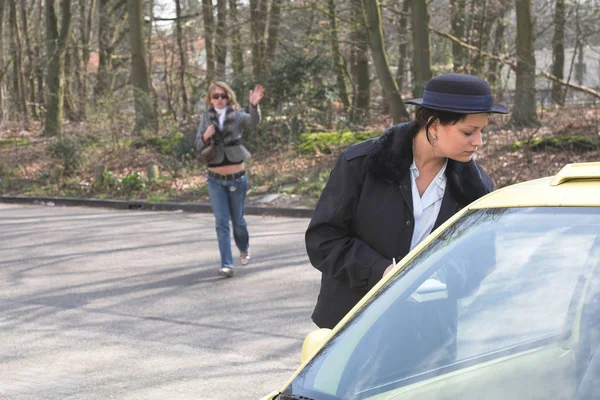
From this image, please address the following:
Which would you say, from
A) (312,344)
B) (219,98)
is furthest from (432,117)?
(219,98)

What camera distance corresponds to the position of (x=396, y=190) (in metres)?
→ 4.09

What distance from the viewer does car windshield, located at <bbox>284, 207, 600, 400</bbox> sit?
2725 mm

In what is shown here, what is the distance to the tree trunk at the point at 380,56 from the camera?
21578 millimetres

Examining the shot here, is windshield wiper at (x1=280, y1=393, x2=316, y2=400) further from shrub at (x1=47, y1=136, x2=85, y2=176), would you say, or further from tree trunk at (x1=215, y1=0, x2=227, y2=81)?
tree trunk at (x1=215, y1=0, x2=227, y2=81)

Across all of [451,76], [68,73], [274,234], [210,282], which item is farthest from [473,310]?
[68,73]

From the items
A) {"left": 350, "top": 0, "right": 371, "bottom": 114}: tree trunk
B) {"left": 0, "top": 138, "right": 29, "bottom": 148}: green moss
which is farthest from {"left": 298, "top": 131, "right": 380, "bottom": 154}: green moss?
{"left": 0, "top": 138, "right": 29, "bottom": 148}: green moss

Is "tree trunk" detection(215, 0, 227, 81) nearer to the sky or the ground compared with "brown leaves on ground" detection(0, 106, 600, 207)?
nearer to the sky

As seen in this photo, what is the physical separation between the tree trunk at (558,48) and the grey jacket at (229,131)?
11799 mm

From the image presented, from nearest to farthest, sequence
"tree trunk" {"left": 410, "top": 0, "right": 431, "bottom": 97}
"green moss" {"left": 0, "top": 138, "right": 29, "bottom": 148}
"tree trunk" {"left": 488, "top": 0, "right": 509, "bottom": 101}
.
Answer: "tree trunk" {"left": 488, "top": 0, "right": 509, "bottom": 101} → "tree trunk" {"left": 410, "top": 0, "right": 431, "bottom": 97} → "green moss" {"left": 0, "top": 138, "right": 29, "bottom": 148}

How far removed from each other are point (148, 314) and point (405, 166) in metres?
5.36

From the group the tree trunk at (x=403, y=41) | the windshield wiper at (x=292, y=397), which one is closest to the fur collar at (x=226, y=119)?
the windshield wiper at (x=292, y=397)

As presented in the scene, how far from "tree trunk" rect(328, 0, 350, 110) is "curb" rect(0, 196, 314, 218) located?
7909 millimetres

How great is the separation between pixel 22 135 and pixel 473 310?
24845mm

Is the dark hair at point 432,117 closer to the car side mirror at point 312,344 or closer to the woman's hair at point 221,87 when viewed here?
the car side mirror at point 312,344
